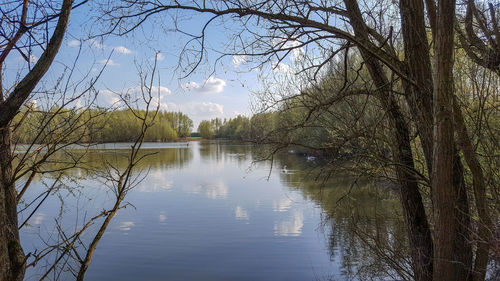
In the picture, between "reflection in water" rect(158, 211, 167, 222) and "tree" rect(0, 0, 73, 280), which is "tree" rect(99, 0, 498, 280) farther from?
"reflection in water" rect(158, 211, 167, 222)

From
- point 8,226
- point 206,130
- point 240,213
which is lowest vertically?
point 240,213

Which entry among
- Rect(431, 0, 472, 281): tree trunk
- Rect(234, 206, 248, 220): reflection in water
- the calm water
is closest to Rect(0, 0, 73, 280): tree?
the calm water

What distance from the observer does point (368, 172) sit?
3727 mm

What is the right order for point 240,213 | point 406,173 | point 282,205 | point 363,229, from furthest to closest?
point 282,205, point 240,213, point 363,229, point 406,173

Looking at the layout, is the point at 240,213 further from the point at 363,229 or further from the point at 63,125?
the point at 63,125

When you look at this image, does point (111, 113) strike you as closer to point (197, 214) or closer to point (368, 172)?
point (368, 172)

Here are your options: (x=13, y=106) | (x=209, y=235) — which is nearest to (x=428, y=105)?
(x=13, y=106)

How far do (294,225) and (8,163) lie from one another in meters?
7.42

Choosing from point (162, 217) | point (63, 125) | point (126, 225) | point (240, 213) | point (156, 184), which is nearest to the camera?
point (63, 125)

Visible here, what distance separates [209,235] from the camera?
8.11 m

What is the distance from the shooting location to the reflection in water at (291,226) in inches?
324

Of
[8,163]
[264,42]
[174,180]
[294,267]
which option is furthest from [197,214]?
[8,163]

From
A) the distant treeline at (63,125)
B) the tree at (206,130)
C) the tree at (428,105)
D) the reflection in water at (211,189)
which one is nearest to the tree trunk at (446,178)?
the tree at (428,105)

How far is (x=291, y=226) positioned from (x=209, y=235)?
2.12 metres
